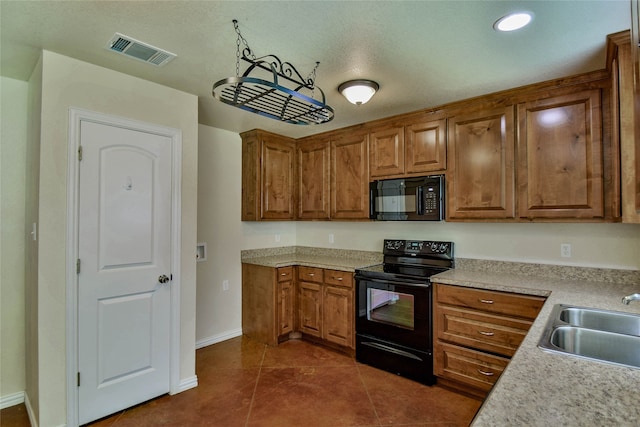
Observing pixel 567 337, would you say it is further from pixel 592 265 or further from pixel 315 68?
pixel 315 68

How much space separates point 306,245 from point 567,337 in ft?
10.4

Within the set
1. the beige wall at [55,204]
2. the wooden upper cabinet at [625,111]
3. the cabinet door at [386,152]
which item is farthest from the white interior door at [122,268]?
the wooden upper cabinet at [625,111]

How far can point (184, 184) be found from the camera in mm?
2570

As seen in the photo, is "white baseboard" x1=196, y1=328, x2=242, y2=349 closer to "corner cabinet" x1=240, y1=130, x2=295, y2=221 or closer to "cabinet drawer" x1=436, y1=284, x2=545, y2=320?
"corner cabinet" x1=240, y1=130, x2=295, y2=221

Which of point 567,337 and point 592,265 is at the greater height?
point 592,265

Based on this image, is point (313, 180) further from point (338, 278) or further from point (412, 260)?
point (412, 260)

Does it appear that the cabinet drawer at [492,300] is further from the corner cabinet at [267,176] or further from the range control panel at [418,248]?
the corner cabinet at [267,176]

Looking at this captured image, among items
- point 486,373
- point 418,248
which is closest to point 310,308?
point 418,248

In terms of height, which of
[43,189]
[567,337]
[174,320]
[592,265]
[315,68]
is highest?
[315,68]

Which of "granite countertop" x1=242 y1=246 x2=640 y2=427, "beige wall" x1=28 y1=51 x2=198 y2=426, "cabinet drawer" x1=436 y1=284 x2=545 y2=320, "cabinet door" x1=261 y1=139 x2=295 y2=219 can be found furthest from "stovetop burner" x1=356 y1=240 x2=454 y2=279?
"beige wall" x1=28 y1=51 x2=198 y2=426

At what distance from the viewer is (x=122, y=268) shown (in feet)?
7.47

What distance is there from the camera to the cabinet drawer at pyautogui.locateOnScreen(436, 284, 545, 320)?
85.1 inches

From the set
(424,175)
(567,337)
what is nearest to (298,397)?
(567,337)

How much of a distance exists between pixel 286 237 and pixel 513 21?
3278mm
